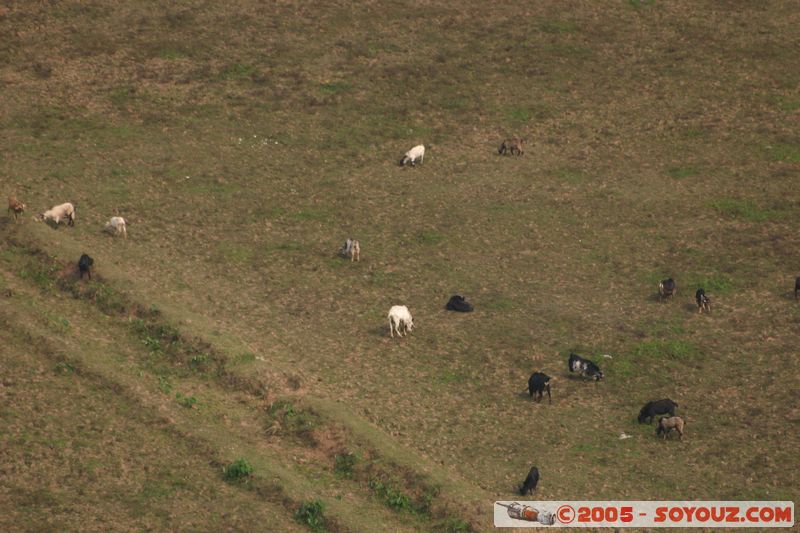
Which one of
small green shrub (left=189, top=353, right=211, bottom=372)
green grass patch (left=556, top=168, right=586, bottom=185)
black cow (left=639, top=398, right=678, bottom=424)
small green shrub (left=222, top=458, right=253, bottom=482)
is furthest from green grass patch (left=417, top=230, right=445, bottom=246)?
small green shrub (left=222, top=458, right=253, bottom=482)

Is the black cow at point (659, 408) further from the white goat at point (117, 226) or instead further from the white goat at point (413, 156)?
the white goat at point (117, 226)

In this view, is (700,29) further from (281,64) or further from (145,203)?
(145,203)

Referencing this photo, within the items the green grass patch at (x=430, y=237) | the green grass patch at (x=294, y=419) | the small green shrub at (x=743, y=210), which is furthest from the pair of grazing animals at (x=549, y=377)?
the small green shrub at (x=743, y=210)

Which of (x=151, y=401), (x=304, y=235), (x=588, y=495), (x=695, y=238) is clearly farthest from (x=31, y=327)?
(x=695, y=238)

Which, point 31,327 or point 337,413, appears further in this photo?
point 31,327

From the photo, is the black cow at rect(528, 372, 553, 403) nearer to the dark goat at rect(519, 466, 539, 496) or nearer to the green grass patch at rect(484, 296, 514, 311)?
the dark goat at rect(519, 466, 539, 496)

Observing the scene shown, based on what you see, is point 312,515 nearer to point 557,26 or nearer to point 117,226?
point 117,226
